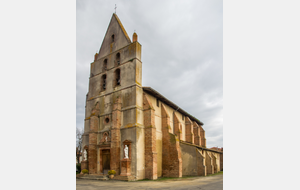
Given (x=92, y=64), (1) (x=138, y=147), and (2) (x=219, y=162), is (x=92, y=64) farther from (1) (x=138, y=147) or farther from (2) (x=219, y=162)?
(2) (x=219, y=162)

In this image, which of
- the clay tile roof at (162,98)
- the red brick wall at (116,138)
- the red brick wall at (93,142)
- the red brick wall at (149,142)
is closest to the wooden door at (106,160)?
the red brick wall at (93,142)

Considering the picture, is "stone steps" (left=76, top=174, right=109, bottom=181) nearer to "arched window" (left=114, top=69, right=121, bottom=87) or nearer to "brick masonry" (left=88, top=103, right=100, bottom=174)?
"brick masonry" (left=88, top=103, right=100, bottom=174)

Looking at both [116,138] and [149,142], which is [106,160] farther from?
[149,142]

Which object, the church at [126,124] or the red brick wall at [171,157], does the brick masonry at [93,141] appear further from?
the red brick wall at [171,157]

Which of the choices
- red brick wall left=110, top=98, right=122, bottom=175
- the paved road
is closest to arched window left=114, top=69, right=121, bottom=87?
red brick wall left=110, top=98, right=122, bottom=175

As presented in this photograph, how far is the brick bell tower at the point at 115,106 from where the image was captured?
19578 millimetres

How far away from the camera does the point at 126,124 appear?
20.4m

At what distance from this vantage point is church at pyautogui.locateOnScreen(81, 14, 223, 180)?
19.3m

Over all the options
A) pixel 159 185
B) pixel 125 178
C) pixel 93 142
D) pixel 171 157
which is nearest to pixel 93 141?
pixel 93 142

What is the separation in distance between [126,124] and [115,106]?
233cm

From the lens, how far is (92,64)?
2673 centimetres

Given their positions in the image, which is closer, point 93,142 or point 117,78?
point 93,142

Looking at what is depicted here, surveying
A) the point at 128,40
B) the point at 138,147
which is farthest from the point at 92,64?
the point at 138,147

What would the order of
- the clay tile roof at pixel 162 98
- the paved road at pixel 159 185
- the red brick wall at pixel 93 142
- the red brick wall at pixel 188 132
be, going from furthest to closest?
the red brick wall at pixel 188 132 → the clay tile roof at pixel 162 98 → the red brick wall at pixel 93 142 → the paved road at pixel 159 185
